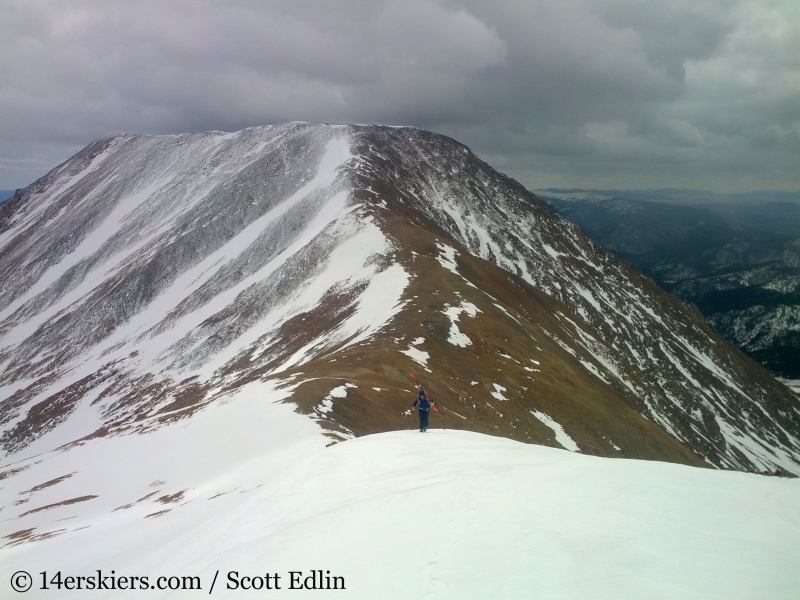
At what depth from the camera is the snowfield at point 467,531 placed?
22.2ft

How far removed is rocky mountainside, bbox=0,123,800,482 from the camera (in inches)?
1892

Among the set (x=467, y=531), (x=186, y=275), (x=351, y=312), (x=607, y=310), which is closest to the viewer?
(x=467, y=531)

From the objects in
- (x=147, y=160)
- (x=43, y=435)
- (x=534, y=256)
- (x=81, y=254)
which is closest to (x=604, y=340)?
(x=534, y=256)

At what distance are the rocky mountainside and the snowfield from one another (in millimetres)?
13493

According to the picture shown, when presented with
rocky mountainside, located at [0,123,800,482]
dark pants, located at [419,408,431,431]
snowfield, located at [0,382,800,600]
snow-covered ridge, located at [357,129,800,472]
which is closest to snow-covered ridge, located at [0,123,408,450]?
rocky mountainside, located at [0,123,800,482]

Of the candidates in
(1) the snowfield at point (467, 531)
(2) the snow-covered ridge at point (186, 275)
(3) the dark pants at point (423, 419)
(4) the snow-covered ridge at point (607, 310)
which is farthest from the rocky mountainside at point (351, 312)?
(1) the snowfield at point (467, 531)

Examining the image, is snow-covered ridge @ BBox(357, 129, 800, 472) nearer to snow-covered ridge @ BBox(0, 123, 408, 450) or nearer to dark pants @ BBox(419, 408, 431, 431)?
snow-covered ridge @ BBox(0, 123, 408, 450)

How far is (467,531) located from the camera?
846 cm

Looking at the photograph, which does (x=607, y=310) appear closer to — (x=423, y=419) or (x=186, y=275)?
(x=186, y=275)

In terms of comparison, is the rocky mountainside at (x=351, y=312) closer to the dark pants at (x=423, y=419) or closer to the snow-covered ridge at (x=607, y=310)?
the snow-covered ridge at (x=607, y=310)

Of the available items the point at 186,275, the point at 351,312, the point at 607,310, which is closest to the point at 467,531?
the point at 351,312

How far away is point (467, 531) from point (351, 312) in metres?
63.8

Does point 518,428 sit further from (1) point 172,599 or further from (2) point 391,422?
(1) point 172,599

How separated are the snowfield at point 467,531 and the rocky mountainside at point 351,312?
1349 centimetres
